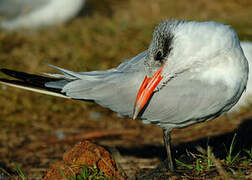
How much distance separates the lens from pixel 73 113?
4879 mm

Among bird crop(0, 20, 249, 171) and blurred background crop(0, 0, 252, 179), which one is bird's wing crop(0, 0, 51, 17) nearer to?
blurred background crop(0, 0, 252, 179)

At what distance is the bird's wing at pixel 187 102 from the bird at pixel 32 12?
15.1 feet

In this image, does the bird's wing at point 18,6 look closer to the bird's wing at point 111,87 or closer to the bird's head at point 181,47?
the bird's wing at point 111,87

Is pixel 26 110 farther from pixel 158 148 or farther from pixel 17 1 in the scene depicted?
pixel 17 1

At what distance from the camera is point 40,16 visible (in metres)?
7.09

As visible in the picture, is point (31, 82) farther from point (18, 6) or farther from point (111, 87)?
point (18, 6)

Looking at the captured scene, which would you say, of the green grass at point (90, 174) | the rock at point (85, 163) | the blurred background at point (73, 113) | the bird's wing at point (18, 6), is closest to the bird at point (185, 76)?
the rock at point (85, 163)

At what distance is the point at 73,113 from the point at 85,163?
227 centimetres

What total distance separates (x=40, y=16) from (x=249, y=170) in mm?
5440

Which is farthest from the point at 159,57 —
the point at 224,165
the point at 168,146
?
the point at 224,165

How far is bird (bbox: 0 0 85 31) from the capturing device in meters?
7.09

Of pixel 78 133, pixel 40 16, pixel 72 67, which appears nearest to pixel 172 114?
pixel 78 133

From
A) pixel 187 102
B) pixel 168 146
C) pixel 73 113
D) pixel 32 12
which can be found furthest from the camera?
pixel 32 12

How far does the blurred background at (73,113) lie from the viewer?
3.99m
